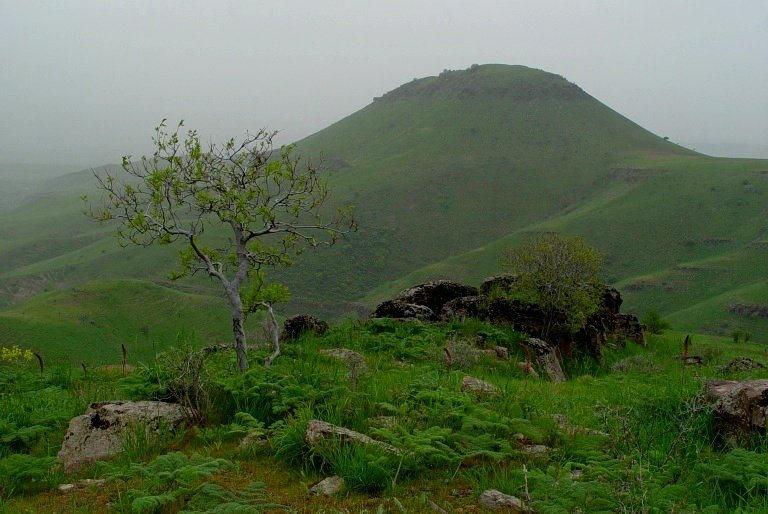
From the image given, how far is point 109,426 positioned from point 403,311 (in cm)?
1332

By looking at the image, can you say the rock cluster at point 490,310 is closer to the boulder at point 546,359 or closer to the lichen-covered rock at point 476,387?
the boulder at point 546,359

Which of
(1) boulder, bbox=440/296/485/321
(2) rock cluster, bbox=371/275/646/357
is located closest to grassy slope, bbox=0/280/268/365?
(2) rock cluster, bbox=371/275/646/357

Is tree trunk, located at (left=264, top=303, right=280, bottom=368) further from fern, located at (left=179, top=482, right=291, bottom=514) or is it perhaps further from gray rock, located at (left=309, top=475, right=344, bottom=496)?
fern, located at (left=179, top=482, right=291, bottom=514)

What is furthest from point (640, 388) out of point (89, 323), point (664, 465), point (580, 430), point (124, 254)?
point (124, 254)

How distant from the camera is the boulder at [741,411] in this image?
607 cm

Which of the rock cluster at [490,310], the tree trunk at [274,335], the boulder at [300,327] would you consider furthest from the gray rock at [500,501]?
the rock cluster at [490,310]

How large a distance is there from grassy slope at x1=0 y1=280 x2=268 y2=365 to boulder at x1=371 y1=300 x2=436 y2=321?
168 ft

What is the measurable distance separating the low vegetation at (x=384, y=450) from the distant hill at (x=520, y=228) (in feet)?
263

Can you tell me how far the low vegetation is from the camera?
477 centimetres

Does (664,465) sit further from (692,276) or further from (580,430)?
(692,276)

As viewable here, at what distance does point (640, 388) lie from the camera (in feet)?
27.7

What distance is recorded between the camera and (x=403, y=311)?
19375mm

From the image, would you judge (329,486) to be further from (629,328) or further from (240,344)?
(629,328)

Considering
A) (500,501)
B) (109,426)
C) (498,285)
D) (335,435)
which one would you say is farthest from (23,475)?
(498,285)
